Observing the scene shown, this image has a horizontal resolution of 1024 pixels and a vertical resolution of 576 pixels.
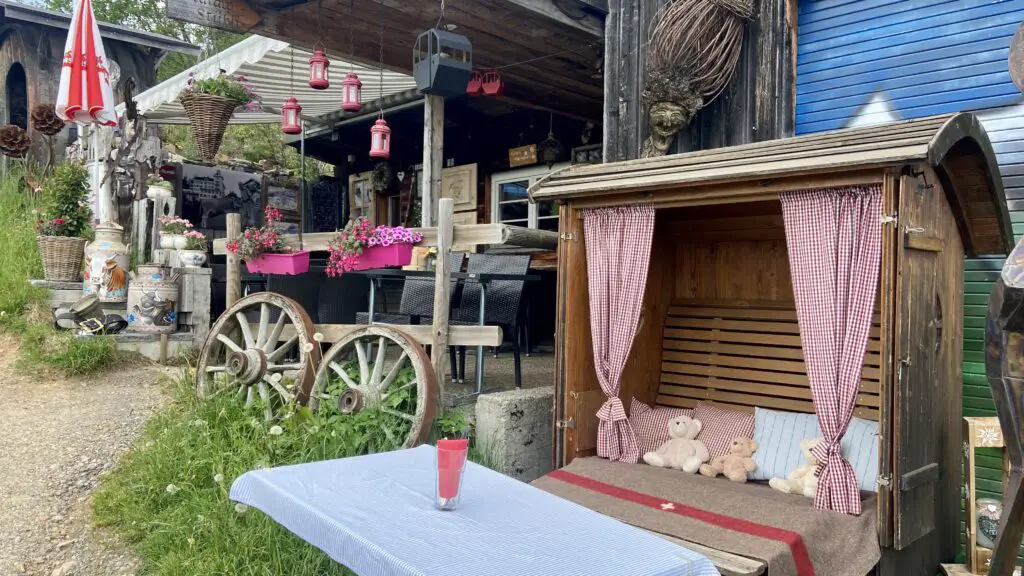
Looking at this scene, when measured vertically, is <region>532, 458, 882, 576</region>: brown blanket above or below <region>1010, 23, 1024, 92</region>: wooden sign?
below

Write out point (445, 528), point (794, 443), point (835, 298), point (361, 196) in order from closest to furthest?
point (445, 528) < point (835, 298) < point (794, 443) < point (361, 196)

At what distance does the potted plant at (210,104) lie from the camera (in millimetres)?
6809

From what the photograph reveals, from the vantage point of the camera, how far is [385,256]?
4555 millimetres

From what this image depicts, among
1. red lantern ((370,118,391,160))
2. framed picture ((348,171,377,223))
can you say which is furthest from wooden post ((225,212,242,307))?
framed picture ((348,171,377,223))

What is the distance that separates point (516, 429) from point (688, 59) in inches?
103

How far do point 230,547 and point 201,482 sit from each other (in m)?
0.77

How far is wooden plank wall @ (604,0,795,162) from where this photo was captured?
4680 millimetres

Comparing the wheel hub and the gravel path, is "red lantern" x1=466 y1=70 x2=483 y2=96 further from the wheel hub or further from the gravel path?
the gravel path

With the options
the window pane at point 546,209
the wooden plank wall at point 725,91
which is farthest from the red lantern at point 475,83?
the window pane at point 546,209

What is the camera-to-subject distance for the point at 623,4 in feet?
17.5

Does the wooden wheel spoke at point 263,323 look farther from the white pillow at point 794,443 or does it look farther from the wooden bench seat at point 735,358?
the white pillow at point 794,443

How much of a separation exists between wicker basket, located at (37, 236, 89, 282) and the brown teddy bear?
6650 mm

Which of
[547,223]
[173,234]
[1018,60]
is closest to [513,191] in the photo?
[547,223]

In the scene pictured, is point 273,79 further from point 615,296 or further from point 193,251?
point 615,296
